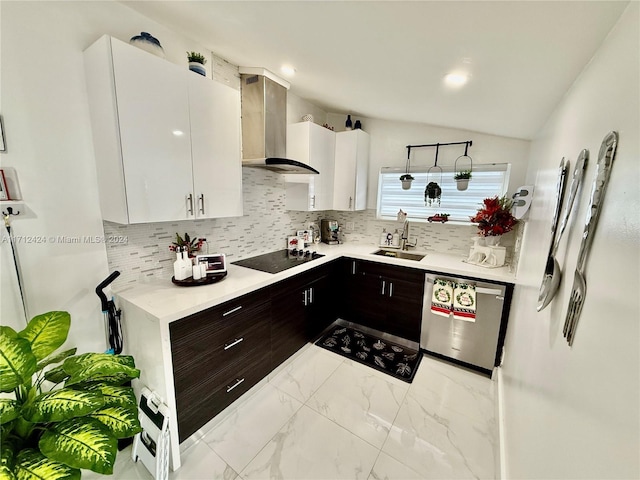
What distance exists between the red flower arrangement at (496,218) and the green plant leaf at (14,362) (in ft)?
9.57

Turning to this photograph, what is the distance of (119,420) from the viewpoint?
955 millimetres

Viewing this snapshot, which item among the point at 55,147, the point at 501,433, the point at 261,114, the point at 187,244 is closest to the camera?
the point at 55,147

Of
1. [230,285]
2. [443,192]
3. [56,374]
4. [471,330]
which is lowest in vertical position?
[471,330]

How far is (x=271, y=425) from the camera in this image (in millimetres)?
1713

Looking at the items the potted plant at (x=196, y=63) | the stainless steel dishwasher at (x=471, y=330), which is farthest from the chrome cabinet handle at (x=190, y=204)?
the stainless steel dishwasher at (x=471, y=330)

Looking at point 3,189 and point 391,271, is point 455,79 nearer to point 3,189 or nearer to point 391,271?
point 391,271

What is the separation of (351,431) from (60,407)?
1.55 meters

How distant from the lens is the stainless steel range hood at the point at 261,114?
207 cm

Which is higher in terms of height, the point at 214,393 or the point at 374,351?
the point at 214,393

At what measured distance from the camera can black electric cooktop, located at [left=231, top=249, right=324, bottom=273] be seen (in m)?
2.16

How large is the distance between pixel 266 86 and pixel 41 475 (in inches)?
94.8

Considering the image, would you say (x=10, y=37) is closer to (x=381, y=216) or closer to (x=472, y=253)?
(x=381, y=216)

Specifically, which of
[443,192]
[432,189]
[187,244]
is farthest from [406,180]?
[187,244]

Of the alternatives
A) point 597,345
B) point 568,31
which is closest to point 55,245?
point 597,345
